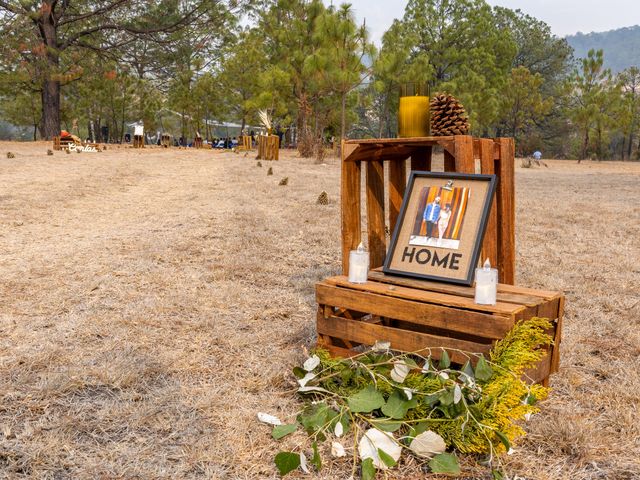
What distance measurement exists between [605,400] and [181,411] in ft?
5.19

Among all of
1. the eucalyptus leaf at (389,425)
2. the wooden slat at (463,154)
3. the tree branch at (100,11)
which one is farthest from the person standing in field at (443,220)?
the tree branch at (100,11)

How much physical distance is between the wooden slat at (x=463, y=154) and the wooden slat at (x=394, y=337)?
791 millimetres

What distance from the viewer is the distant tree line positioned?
20.5 m

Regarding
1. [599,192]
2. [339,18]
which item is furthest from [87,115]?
[599,192]

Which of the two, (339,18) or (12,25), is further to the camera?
(12,25)

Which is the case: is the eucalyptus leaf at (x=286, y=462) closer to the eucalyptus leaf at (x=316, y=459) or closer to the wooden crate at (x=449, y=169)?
the eucalyptus leaf at (x=316, y=459)

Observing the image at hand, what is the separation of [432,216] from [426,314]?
0.55m

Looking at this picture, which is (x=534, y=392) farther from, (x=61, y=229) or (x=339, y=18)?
(x=339, y=18)

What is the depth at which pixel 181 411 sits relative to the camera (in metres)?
2.25

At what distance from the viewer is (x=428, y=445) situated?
194 centimetres

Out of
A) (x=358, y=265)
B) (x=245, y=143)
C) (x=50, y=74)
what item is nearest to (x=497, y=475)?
(x=358, y=265)

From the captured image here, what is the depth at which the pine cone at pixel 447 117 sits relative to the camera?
283cm

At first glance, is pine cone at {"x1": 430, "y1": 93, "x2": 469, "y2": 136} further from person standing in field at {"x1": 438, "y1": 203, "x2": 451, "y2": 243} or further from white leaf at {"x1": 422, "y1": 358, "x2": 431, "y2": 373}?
white leaf at {"x1": 422, "y1": 358, "x2": 431, "y2": 373}

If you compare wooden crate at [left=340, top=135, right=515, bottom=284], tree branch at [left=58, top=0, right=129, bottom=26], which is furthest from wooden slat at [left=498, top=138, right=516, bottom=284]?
tree branch at [left=58, top=0, right=129, bottom=26]
